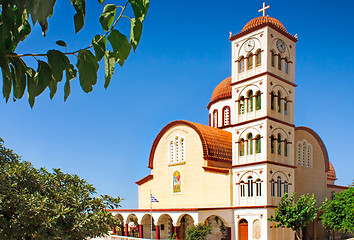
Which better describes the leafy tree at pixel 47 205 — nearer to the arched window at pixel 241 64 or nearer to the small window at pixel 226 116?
the arched window at pixel 241 64

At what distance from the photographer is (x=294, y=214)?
82.8 feet

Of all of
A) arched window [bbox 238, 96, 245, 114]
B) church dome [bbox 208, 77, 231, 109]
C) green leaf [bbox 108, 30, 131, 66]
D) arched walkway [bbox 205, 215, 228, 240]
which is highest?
church dome [bbox 208, 77, 231, 109]

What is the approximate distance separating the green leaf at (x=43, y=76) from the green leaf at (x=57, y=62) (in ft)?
0.23

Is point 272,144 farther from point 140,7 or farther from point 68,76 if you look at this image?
point 140,7

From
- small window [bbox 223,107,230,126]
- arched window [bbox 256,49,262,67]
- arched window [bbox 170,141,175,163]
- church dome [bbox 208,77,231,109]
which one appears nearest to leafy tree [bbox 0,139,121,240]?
arched window [bbox 256,49,262,67]

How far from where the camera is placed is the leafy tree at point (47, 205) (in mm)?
12078

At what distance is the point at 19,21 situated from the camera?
227 cm

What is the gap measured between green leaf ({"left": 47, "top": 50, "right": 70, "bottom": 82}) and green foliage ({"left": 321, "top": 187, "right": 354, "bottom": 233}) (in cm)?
2958

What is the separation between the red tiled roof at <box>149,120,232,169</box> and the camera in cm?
3066

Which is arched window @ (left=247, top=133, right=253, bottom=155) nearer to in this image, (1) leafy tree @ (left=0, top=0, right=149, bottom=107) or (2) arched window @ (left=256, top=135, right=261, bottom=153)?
(2) arched window @ (left=256, top=135, right=261, bottom=153)

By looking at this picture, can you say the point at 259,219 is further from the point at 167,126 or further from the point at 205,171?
the point at 167,126

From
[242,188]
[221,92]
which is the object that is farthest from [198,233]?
[221,92]

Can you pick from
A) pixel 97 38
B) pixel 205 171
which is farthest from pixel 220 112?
pixel 97 38

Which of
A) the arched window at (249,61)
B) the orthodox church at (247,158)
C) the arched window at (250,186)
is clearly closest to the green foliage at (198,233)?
the orthodox church at (247,158)
